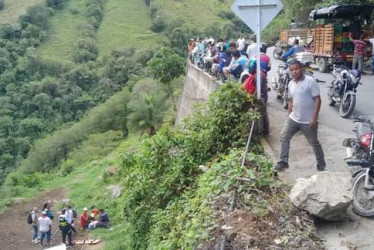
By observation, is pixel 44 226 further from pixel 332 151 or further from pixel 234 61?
pixel 332 151

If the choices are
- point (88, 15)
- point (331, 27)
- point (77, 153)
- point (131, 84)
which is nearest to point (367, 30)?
point (331, 27)

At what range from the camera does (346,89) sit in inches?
391

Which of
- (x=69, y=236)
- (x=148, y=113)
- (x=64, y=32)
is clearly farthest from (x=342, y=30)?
(x=64, y=32)

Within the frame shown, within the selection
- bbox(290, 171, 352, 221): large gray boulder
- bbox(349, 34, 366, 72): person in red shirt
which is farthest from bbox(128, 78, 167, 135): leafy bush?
bbox(290, 171, 352, 221): large gray boulder

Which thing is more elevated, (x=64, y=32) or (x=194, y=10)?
(x=194, y=10)

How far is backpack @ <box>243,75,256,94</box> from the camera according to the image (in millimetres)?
7816

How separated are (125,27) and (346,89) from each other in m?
74.0

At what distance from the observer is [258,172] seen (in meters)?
5.25

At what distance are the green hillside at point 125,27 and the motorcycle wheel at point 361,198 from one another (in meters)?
67.7

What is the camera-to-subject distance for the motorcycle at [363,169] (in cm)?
489

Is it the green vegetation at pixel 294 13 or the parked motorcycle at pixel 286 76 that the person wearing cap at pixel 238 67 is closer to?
the parked motorcycle at pixel 286 76

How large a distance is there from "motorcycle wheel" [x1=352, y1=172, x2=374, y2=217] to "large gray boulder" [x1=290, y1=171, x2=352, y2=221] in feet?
0.62

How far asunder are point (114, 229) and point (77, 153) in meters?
20.2

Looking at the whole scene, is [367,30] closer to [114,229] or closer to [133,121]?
[114,229]
